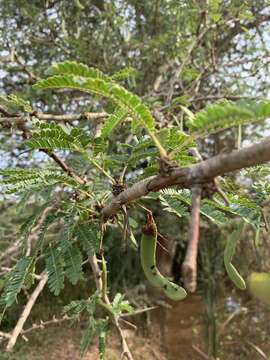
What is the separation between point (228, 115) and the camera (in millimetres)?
688

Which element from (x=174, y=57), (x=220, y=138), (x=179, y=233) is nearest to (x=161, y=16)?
(x=174, y=57)

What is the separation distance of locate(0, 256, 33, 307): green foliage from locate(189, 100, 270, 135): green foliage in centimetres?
56

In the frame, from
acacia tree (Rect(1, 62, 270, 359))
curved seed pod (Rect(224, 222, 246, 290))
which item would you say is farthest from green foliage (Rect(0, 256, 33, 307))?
curved seed pod (Rect(224, 222, 246, 290))

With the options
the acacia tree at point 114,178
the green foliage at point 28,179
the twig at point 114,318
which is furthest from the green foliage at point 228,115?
the twig at point 114,318

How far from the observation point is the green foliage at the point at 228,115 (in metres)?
0.67

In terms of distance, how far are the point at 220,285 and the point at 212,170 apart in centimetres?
438

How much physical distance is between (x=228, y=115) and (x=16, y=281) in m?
0.64


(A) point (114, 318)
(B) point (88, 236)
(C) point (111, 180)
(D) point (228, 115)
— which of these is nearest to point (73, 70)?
(D) point (228, 115)

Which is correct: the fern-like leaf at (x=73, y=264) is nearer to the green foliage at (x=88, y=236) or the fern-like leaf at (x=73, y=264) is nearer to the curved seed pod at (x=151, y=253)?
the green foliage at (x=88, y=236)

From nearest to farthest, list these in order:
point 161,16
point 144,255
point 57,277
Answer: point 144,255, point 57,277, point 161,16

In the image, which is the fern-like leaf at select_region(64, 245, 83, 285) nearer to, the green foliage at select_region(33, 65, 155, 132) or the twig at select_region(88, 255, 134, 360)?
the twig at select_region(88, 255, 134, 360)

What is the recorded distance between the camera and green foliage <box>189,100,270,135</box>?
67cm

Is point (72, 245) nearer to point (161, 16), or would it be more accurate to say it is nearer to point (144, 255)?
point (144, 255)

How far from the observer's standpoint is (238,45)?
393 centimetres
